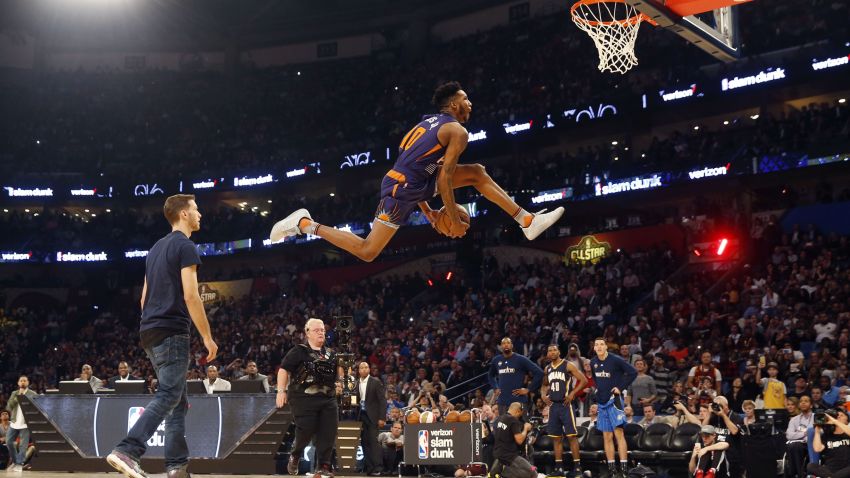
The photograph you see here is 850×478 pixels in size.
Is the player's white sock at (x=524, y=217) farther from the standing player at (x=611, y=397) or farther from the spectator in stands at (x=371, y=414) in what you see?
the spectator in stands at (x=371, y=414)

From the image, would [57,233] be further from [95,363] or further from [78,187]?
[95,363]

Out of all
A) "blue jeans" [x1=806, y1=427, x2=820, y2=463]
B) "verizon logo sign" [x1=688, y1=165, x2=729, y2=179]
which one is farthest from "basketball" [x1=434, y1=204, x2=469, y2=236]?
"verizon logo sign" [x1=688, y1=165, x2=729, y2=179]

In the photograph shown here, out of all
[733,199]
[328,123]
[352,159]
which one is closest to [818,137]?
[733,199]

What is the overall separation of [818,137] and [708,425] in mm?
14353

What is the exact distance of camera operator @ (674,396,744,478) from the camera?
13.5 m

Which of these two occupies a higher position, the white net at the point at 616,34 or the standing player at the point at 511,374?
the white net at the point at 616,34

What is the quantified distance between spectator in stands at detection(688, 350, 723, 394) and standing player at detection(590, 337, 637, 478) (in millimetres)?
3028

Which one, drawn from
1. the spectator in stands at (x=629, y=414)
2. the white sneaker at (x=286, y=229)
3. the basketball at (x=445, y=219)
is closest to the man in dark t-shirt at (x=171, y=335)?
the white sneaker at (x=286, y=229)

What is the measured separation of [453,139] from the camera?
7484mm

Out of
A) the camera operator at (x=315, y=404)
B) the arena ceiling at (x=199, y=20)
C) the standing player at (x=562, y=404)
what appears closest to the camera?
the camera operator at (x=315, y=404)

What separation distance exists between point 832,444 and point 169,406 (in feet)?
31.4

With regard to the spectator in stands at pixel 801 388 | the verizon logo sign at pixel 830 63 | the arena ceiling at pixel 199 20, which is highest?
the arena ceiling at pixel 199 20

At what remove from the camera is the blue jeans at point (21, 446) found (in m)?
17.3

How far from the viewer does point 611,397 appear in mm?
13914
